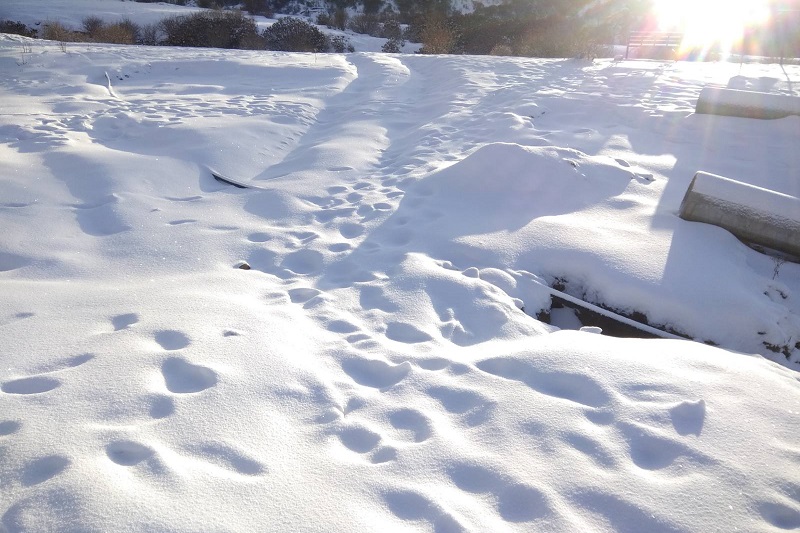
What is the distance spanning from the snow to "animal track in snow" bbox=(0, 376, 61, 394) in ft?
0.05

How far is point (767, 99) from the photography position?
20.9 ft

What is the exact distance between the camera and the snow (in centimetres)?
173

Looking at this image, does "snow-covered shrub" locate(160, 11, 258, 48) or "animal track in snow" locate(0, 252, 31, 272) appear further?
"snow-covered shrub" locate(160, 11, 258, 48)

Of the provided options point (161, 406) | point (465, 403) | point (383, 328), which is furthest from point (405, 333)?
point (161, 406)

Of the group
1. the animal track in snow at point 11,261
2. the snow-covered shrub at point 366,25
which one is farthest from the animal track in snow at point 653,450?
the snow-covered shrub at point 366,25

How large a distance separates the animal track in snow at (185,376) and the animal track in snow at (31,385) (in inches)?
17.1

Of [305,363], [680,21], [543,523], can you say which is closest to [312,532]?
[543,523]

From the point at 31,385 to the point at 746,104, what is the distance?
7.76 m

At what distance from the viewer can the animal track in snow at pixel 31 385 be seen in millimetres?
2127

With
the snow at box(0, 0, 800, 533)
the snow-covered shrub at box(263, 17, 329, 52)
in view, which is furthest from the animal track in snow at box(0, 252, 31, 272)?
the snow-covered shrub at box(263, 17, 329, 52)

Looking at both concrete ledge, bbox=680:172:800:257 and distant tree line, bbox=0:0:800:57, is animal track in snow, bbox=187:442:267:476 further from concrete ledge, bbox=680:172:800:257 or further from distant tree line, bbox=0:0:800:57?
distant tree line, bbox=0:0:800:57

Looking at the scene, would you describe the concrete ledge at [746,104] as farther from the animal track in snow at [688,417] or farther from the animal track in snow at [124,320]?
the animal track in snow at [124,320]

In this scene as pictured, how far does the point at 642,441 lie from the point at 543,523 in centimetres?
61

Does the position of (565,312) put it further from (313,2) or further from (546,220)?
(313,2)
